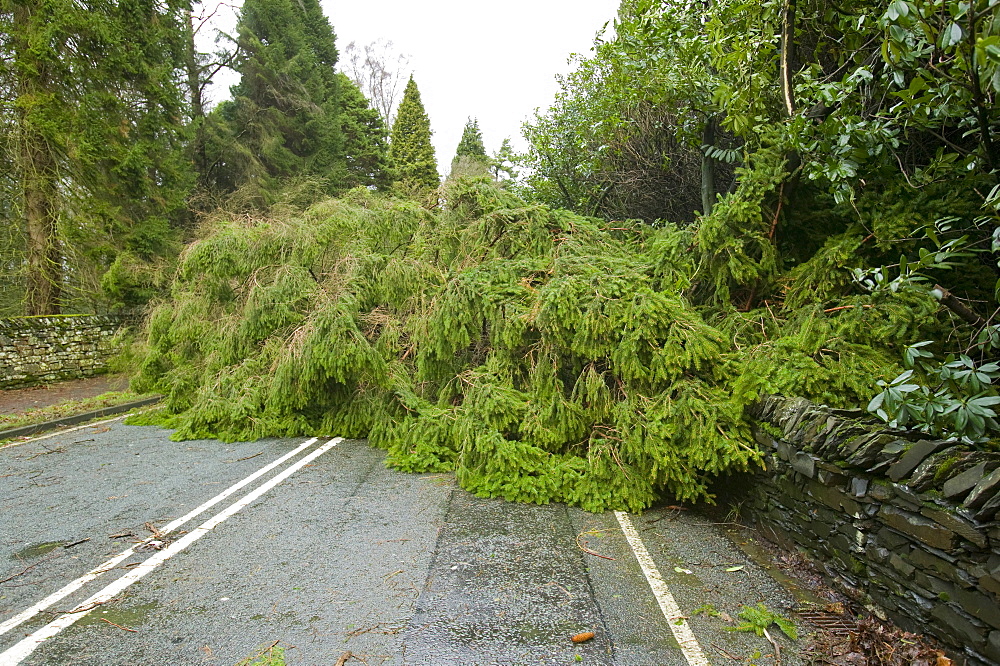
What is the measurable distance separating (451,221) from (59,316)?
11.8m

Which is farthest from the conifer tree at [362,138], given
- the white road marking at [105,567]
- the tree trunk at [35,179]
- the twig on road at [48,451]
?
the white road marking at [105,567]

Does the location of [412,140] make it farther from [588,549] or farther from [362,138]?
[588,549]

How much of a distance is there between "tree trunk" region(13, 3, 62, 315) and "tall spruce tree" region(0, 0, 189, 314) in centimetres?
2

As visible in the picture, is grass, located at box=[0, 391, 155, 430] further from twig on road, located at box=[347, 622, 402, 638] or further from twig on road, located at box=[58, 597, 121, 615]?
twig on road, located at box=[347, 622, 402, 638]

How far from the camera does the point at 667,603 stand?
3.12 metres

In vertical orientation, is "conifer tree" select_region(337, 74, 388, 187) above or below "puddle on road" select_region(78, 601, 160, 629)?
above

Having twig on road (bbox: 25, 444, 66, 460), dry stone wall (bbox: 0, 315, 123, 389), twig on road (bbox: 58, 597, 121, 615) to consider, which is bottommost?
twig on road (bbox: 25, 444, 66, 460)

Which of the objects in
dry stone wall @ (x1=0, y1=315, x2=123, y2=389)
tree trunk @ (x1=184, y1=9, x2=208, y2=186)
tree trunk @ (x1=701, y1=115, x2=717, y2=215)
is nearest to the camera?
tree trunk @ (x1=701, y1=115, x2=717, y2=215)

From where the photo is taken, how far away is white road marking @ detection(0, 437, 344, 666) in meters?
2.60

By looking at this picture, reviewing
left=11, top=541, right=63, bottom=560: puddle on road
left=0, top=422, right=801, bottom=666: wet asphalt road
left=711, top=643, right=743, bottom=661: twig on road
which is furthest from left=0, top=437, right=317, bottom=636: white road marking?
left=711, top=643, right=743, bottom=661: twig on road

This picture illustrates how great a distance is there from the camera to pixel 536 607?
306 cm

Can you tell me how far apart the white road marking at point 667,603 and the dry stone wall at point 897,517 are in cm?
106

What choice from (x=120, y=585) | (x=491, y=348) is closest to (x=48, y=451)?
(x=120, y=585)

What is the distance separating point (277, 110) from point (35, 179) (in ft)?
38.5
